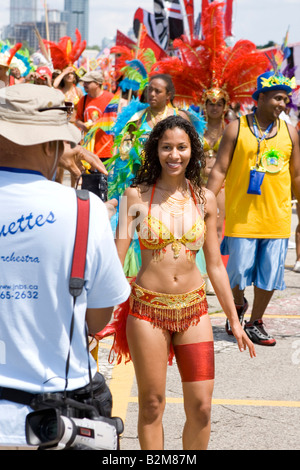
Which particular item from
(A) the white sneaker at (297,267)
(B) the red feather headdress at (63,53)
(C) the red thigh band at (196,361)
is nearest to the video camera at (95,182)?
(C) the red thigh band at (196,361)

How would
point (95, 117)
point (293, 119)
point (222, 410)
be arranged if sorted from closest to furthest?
point (222, 410)
point (95, 117)
point (293, 119)

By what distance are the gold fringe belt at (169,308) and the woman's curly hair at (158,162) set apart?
545 millimetres

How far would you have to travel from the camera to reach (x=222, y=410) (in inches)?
186

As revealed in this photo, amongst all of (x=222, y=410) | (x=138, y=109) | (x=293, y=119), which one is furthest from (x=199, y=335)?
(x=293, y=119)

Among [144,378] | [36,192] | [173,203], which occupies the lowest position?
[144,378]

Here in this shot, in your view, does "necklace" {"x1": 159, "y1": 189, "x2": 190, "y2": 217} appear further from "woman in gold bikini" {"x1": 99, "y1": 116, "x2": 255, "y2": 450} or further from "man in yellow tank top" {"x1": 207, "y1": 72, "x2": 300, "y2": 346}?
"man in yellow tank top" {"x1": 207, "y1": 72, "x2": 300, "y2": 346}

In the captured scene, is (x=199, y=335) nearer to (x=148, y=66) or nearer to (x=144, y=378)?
(x=144, y=378)

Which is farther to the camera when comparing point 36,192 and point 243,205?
point 243,205

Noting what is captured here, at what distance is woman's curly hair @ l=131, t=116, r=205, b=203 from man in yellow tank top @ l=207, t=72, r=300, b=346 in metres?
2.24

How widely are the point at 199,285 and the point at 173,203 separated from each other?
432 millimetres

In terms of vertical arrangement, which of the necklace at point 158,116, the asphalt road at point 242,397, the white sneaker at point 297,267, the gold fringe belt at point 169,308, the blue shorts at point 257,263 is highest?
the necklace at point 158,116

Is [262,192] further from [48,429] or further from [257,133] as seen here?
[48,429]

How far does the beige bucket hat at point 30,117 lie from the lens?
230 cm

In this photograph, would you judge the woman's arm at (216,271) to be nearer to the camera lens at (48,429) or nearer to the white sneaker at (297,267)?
the camera lens at (48,429)
